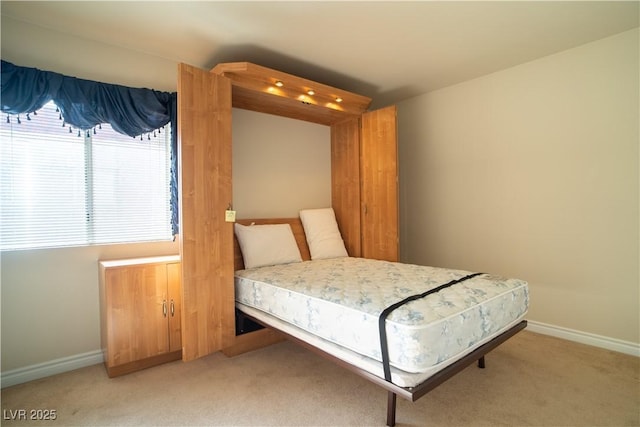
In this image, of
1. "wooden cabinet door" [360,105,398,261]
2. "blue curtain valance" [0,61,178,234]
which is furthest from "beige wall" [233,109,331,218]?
"blue curtain valance" [0,61,178,234]

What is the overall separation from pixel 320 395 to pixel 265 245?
144cm

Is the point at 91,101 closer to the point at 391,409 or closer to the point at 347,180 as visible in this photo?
the point at 347,180

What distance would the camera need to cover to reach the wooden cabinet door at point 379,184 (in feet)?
11.6

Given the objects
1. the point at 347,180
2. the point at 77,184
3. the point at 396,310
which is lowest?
the point at 396,310

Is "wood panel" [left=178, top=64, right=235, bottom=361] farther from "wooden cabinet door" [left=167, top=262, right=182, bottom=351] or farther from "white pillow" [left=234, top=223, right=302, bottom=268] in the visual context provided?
"white pillow" [left=234, top=223, right=302, bottom=268]

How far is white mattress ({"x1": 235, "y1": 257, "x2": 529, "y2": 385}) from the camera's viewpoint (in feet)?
5.03

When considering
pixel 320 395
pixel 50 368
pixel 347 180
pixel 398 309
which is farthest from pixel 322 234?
pixel 50 368

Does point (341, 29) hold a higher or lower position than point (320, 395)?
higher

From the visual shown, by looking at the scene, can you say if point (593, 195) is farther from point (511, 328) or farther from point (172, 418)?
point (172, 418)

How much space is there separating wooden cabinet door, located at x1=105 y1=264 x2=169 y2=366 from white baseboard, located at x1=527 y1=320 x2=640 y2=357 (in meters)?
3.40

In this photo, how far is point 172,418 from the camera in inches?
73.4

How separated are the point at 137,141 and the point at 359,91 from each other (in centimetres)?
249

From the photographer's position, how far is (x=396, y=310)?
1.64 meters

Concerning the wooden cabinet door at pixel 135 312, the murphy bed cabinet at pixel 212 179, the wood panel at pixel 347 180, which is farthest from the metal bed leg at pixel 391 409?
the wood panel at pixel 347 180
